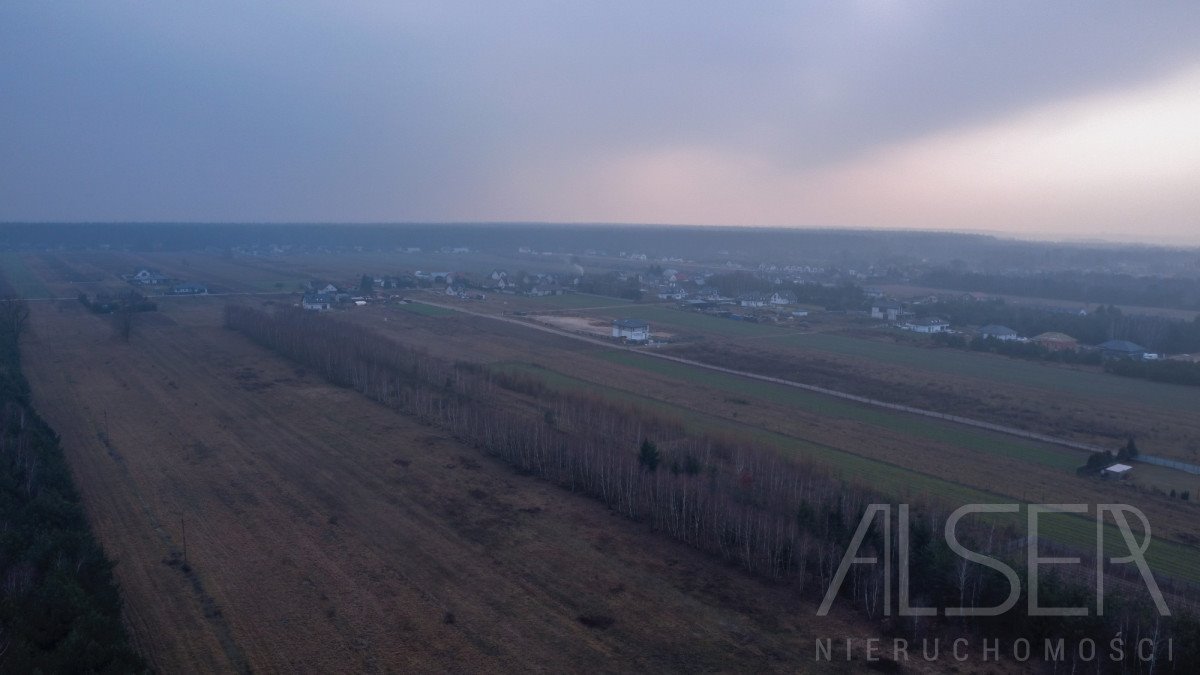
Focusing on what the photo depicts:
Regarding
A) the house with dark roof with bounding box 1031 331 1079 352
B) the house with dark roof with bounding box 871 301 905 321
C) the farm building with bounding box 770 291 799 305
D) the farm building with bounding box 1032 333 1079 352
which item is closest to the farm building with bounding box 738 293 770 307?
the farm building with bounding box 770 291 799 305

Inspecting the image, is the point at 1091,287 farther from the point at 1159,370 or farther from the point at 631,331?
the point at 631,331

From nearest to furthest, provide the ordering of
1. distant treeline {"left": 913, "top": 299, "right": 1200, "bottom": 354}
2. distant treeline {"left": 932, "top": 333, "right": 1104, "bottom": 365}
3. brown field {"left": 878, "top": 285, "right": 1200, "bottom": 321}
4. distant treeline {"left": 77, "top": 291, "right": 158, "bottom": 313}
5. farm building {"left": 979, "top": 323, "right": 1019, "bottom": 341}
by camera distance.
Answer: distant treeline {"left": 932, "top": 333, "right": 1104, "bottom": 365}
distant treeline {"left": 913, "top": 299, "right": 1200, "bottom": 354}
farm building {"left": 979, "top": 323, "right": 1019, "bottom": 341}
distant treeline {"left": 77, "top": 291, "right": 158, "bottom": 313}
brown field {"left": 878, "top": 285, "right": 1200, "bottom": 321}

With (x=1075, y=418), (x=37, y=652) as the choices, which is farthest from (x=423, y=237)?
(x=37, y=652)

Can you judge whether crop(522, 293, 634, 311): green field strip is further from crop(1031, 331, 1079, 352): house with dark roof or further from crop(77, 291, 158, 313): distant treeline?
crop(1031, 331, 1079, 352): house with dark roof

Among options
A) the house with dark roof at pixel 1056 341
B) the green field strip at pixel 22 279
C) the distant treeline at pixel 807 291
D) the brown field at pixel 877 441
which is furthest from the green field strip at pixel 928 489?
the green field strip at pixel 22 279

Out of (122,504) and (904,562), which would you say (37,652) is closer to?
(122,504)

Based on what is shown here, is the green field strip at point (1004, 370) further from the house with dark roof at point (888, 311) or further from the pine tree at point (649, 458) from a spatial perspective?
the pine tree at point (649, 458)
